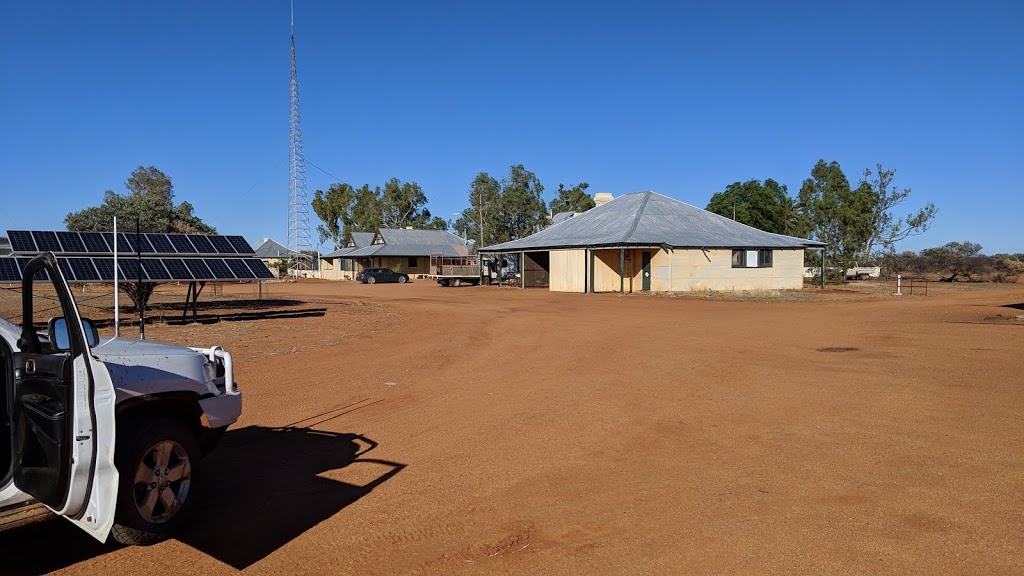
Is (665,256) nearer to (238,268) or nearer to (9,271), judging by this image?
(238,268)

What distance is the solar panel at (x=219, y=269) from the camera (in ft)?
69.1

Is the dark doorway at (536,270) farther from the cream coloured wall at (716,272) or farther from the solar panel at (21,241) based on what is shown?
the solar panel at (21,241)

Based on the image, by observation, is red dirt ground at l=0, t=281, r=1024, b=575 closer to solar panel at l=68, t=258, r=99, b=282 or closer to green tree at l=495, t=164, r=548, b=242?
solar panel at l=68, t=258, r=99, b=282

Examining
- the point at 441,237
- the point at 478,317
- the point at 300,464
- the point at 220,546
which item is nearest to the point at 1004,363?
the point at 300,464

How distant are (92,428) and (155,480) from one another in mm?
872

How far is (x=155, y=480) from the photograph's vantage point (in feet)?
15.0

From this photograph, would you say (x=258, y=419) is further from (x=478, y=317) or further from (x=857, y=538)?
(x=478, y=317)

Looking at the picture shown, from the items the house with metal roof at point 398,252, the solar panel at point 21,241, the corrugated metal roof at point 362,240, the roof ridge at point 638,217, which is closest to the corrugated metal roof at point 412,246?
the house with metal roof at point 398,252

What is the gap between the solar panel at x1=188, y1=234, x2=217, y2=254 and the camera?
2300cm

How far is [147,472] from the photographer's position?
4.52 meters

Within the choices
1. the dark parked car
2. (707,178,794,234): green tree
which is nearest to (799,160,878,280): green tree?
(707,178,794,234): green tree

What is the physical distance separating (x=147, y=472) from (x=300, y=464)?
1925 millimetres

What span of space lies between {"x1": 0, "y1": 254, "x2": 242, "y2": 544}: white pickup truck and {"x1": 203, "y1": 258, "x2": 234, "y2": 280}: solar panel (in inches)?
661

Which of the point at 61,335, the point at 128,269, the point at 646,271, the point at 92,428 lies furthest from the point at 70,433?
the point at 646,271
